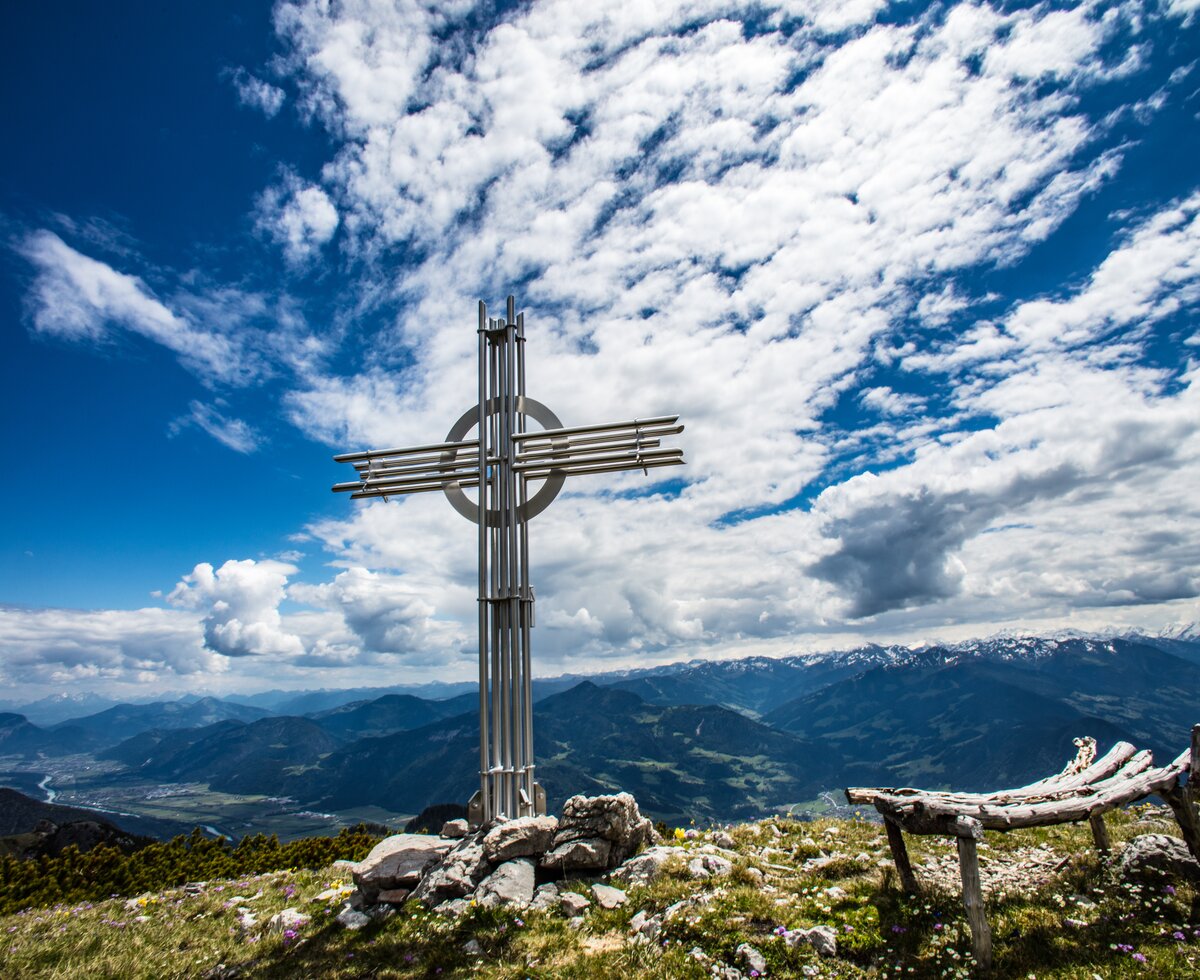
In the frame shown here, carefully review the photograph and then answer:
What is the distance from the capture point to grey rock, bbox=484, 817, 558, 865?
36.8 feet

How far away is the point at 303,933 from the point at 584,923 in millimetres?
4640

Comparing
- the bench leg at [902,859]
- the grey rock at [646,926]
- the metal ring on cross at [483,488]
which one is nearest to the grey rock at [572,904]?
the grey rock at [646,926]

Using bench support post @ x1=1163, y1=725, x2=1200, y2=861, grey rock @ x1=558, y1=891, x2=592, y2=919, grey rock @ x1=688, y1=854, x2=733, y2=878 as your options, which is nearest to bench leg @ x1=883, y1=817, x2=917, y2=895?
grey rock @ x1=688, y1=854, x2=733, y2=878

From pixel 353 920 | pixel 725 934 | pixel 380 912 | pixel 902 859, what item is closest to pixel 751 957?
pixel 725 934

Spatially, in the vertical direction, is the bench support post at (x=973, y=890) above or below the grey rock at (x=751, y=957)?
above

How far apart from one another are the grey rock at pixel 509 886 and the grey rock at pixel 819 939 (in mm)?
4298

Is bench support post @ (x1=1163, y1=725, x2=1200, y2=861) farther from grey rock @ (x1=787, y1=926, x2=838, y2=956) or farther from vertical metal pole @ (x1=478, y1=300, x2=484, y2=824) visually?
vertical metal pole @ (x1=478, y1=300, x2=484, y2=824)

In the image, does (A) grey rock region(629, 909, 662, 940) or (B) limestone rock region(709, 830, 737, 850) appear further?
(B) limestone rock region(709, 830, 737, 850)

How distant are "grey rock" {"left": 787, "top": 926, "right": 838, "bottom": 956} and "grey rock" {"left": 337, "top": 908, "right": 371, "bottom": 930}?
21.6ft

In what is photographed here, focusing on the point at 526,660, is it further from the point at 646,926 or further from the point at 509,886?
the point at 646,926

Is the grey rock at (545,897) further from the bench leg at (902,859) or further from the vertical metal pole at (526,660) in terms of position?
the bench leg at (902,859)

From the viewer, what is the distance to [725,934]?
8.12 meters

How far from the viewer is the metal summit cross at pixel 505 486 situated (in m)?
13.9

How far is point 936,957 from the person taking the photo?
7.21m
